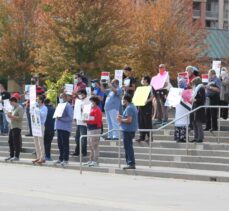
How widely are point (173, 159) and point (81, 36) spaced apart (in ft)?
71.6

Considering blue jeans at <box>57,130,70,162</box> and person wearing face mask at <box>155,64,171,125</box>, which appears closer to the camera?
blue jeans at <box>57,130,70,162</box>

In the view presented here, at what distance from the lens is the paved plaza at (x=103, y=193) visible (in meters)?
12.5

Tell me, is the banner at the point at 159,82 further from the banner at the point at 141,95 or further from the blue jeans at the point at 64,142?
the blue jeans at the point at 64,142

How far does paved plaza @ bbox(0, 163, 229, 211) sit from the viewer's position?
12.5m

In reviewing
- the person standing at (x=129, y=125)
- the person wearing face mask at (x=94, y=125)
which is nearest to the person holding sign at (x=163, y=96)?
the person wearing face mask at (x=94, y=125)

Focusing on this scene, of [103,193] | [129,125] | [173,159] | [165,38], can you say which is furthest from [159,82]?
[165,38]

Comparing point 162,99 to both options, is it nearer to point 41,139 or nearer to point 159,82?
point 159,82

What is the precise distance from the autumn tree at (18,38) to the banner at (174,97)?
33189mm

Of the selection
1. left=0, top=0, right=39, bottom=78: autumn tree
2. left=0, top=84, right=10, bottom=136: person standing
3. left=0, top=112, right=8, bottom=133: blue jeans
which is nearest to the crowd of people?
left=0, top=84, right=10, bottom=136: person standing

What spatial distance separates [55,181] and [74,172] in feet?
8.06

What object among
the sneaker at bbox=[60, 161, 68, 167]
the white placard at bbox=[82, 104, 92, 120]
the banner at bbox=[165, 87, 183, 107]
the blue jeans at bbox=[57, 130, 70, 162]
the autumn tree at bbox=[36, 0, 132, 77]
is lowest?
the sneaker at bbox=[60, 161, 68, 167]

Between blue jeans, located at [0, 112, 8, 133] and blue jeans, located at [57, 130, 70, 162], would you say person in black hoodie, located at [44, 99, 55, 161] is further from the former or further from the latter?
blue jeans, located at [0, 112, 8, 133]

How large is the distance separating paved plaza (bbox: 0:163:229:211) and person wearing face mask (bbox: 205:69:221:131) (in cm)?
396

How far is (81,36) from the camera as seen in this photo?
133 ft
